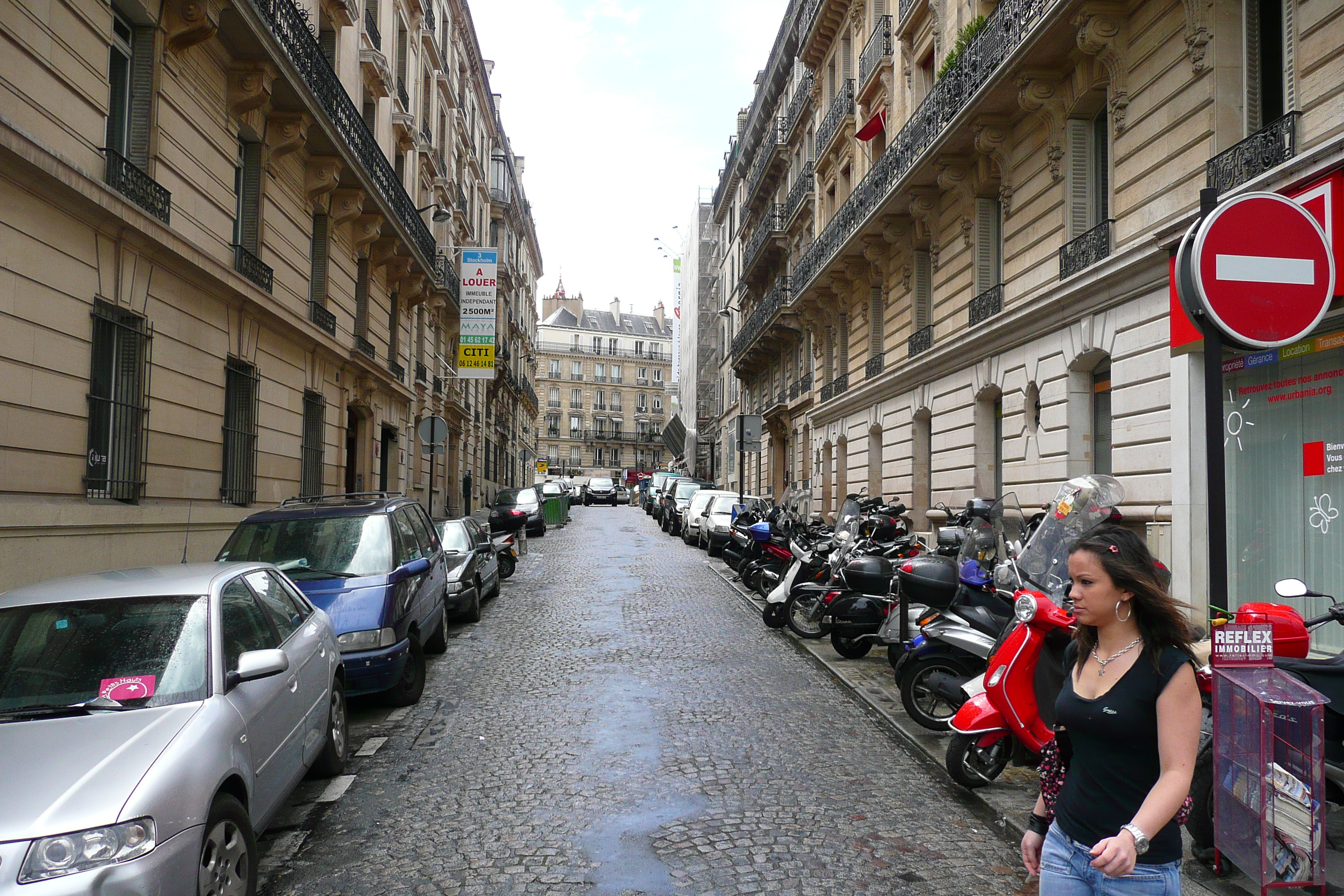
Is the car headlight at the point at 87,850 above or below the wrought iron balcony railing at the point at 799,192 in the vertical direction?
below

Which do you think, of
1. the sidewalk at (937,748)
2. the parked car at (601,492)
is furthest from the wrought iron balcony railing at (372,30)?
the parked car at (601,492)

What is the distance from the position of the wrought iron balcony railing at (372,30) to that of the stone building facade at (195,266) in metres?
0.08

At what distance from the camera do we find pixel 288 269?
663 inches

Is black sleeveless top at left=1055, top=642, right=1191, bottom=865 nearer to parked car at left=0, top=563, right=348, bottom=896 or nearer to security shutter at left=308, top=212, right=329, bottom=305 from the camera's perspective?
parked car at left=0, top=563, right=348, bottom=896

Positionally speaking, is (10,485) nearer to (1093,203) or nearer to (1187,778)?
(1187,778)

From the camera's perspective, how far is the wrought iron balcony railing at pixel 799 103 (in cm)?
3052

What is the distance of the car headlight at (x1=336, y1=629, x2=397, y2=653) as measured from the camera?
734cm

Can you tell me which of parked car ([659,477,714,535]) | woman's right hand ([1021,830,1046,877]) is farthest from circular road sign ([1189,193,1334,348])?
parked car ([659,477,714,535])

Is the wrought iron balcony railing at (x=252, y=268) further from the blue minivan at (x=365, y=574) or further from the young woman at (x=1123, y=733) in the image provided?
the young woman at (x=1123, y=733)

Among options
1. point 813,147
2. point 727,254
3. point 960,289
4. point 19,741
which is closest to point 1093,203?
point 960,289

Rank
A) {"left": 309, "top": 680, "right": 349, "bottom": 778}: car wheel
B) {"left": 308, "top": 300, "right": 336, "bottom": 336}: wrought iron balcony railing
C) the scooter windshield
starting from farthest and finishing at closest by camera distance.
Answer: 1. {"left": 308, "top": 300, "right": 336, "bottom": 336}: wrought iron balcony railing
2. {"left": 309, "top": 680, "right": 349, "bottom": 778}: car wheel
3. the scooter windshield

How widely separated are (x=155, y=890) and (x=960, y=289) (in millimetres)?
16986

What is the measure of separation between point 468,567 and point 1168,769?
10.8 metres

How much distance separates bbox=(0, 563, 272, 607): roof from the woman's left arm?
4.01 metres
